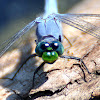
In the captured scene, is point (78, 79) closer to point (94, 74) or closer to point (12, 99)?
point (94, 74)

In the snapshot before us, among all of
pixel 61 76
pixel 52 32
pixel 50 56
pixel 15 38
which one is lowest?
pixel 61 76

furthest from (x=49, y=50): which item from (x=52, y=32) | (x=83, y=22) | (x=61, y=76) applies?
(x=83, y=22)

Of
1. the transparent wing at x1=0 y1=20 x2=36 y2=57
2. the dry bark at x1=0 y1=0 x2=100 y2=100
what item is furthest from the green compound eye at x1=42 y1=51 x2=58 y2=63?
the transparent wing at x1=0 y1=20 x2=36 y2=57

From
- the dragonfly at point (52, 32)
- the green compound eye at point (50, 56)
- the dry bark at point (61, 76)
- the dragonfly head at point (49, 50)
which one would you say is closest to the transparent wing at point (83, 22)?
the dragonfly at point (52, 32)

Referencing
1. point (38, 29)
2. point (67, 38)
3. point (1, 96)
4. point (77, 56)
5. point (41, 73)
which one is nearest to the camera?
point (1, 96)

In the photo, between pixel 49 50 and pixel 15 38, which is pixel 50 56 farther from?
pixel 15 38

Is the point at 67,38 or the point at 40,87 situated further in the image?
the point at 67,38

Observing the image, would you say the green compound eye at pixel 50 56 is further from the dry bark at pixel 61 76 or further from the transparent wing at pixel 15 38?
the transparent wing at pixel 15 38

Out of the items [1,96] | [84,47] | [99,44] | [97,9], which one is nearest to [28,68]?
[1,96]
